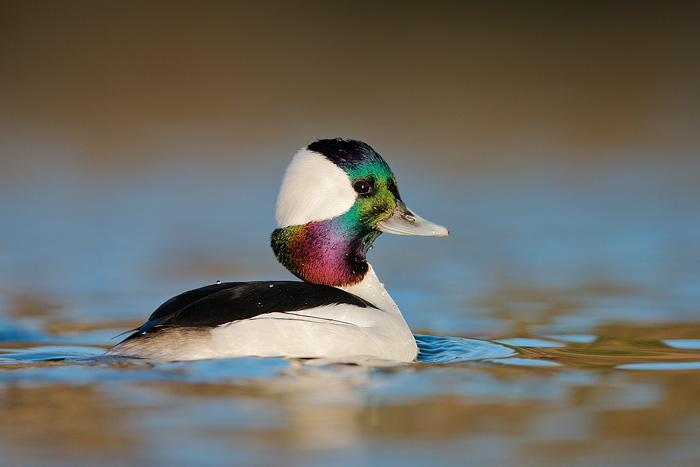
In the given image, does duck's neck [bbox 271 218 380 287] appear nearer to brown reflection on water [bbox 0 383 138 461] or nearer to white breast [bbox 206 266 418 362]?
white breast [bbox 206 266 418 362]

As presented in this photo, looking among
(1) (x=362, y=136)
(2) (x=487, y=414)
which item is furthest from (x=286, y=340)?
(1) (x=362, y=136)

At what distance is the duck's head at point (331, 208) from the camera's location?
685cm

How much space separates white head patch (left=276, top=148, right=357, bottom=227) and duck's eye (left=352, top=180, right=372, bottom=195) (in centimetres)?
10

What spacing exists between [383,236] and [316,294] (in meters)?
5.60

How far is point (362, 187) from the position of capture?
278 inches

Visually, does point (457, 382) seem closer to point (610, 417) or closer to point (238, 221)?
point (610, 417)

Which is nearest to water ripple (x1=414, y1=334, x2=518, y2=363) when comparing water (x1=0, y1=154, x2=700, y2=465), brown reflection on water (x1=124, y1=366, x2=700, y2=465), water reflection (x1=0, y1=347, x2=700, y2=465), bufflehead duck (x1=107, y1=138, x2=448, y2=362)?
water (x1=0, y1=154, x2=700, y2=465)

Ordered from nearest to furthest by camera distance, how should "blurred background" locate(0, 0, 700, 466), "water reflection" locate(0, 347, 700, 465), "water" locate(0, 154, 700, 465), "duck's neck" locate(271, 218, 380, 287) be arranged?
"water reflection" locate(0, 347, 700, 465) < "water" locate(0, 154, 700, 465) < "blurred background" locate(0, 0, 700, 466) < "duck's neck" locate(271, 218, 380, 287)

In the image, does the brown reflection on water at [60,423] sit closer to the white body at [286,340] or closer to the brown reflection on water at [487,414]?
the brown reflection on water at [487,414]

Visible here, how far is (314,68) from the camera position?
21531 mm

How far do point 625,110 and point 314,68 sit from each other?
569 centimetres

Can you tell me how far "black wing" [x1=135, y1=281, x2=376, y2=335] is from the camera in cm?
627

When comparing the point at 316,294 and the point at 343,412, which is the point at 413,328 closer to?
the point at 316,294

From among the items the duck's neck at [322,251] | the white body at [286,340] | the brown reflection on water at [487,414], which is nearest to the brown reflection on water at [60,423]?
the brown reflection on water at [487,414]
